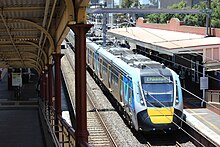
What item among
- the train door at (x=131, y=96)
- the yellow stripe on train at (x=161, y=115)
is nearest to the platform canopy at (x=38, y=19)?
the train door at (x=131, y=96)

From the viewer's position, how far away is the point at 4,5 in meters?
7.48

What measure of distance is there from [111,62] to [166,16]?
32.0 metres

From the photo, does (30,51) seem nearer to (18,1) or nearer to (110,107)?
(110,107)

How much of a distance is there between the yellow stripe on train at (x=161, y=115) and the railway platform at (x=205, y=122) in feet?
3.58

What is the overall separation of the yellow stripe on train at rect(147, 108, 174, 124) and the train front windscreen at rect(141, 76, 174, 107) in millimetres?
177

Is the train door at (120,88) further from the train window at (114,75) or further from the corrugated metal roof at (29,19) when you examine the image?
the corrugated metal roof at (29,19)

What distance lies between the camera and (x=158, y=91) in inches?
630

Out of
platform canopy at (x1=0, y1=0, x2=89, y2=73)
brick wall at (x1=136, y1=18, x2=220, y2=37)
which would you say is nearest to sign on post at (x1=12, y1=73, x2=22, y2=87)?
brick wall at (x1=136, y1=18, x2=220, y2=37)

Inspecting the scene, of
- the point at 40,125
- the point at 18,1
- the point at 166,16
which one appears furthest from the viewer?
the point at 166,16

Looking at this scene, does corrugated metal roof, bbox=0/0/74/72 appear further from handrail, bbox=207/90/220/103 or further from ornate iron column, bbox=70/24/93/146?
handrail, bbox=207/90/220/103

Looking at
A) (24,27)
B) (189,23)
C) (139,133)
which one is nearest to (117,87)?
(139,133)

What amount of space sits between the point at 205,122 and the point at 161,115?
309cm

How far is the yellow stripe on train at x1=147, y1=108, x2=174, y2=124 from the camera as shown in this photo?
1565 cm

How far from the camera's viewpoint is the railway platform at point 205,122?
15.3 m
